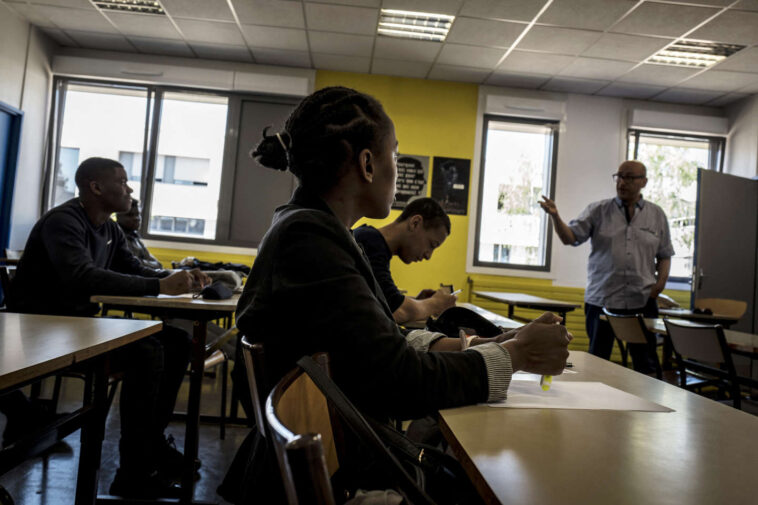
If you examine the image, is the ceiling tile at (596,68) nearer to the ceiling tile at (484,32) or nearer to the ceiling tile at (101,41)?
the ceiling tile at (484,32)

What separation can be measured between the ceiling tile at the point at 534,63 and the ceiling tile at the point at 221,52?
267 centimetres

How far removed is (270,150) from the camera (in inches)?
46.3

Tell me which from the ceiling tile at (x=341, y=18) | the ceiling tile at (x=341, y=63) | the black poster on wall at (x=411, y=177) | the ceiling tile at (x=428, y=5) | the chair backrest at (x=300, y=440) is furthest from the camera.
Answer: the black poster on wall at (x=411, y=177)

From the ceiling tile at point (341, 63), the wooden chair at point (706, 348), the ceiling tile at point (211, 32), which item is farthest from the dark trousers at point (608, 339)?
the ceiling tile at point (211, 32)

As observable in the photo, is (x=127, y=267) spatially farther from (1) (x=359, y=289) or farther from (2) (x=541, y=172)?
(2) (x=541, y=172)

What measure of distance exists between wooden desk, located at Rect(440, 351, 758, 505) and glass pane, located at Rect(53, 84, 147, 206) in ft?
19.1

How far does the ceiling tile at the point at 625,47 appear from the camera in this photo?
4516 mm

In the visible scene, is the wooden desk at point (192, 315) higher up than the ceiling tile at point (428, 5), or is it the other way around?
the ceiling tile at point (428, 5)

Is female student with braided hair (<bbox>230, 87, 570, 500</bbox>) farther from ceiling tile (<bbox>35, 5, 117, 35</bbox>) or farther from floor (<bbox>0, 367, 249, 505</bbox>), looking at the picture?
ceiling tile (<bbox>35, 5, 117, 35</bbox>)

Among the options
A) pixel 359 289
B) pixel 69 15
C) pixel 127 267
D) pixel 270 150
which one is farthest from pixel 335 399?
pixel 69 15

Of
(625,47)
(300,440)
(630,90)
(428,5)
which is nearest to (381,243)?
(300,440)

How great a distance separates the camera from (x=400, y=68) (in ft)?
18.3

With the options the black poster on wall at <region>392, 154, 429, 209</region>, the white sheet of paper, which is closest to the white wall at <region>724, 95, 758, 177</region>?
the black poster on wall at <region>392, 154, 429, 209</region>

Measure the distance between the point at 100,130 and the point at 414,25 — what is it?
3645mm
